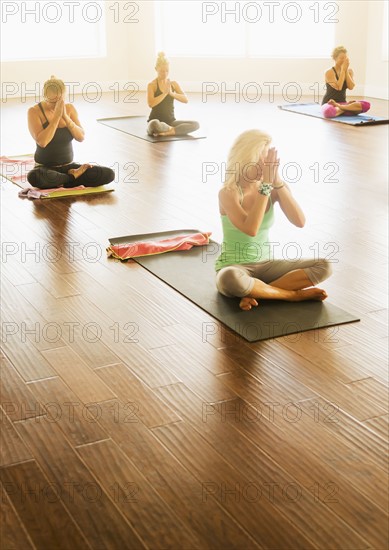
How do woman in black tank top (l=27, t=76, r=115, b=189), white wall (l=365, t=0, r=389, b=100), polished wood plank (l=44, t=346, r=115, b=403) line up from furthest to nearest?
1. white wall (l=365, t=0, r=389, b=100)
2. woman in black tank top (l=27, t=76, r=115, b=189)
3. polished wood plank (l=44, t=346, r=115, b=403)

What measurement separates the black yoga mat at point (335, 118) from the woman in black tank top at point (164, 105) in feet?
4.80

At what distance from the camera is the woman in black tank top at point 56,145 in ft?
16.6

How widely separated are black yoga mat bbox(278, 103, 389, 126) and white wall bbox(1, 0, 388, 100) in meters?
1.29

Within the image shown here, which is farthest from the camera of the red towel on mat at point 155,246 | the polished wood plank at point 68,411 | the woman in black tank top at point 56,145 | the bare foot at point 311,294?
the woman in black tank top at point 56,145

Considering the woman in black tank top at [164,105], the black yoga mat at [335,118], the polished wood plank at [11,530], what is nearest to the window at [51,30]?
the black yoga mat at [335,118]

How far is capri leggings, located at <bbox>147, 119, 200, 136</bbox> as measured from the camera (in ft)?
23.4

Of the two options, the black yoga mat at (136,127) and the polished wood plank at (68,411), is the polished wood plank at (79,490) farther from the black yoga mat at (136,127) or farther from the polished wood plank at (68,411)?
the black yoga mat at (136,127)

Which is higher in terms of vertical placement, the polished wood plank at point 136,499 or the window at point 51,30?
the window at point 51,30

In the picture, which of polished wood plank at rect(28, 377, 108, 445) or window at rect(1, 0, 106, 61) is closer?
polished wood plank at rect(28, 377, 108, 445)

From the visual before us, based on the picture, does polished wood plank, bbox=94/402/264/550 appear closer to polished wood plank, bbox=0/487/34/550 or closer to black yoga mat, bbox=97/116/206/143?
polished wood plank, bbox=0/487/34/550

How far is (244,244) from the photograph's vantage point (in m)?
3.36

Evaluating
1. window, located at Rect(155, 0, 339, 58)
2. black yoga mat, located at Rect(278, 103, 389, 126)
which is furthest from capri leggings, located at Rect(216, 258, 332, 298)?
window, located at Rect(155, 0, 339, 58)

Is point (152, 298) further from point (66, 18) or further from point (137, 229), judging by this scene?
point (66, 18)

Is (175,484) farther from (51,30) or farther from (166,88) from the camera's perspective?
(51,30)
